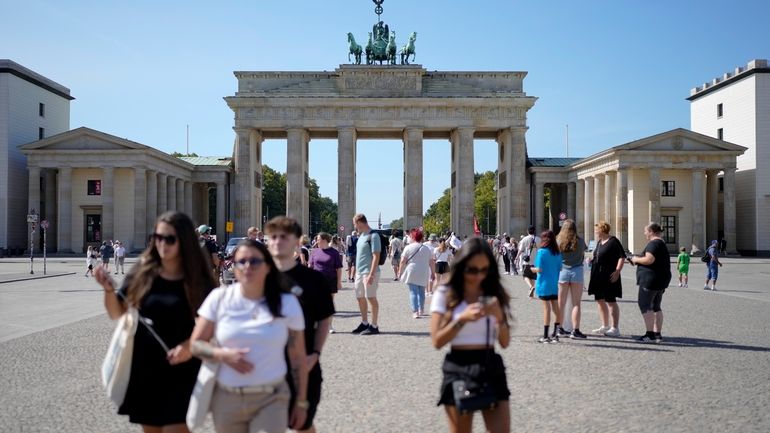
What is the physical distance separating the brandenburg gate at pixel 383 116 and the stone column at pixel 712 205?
14605 millimetres

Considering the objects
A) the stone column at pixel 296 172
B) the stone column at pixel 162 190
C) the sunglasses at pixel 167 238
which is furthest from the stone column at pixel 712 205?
the sunglasses at pixel 167 238

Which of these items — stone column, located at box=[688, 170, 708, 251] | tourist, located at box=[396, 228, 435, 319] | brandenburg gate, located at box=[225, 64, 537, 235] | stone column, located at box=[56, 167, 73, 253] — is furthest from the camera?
brandenburg gate, located at box=[225, 64, 537, 235]

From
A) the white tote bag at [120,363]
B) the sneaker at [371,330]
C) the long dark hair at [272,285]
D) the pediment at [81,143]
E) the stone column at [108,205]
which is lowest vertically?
the sneaker at [371,330]

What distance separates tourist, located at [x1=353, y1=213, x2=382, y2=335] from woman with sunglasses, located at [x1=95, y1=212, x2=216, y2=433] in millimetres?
7796

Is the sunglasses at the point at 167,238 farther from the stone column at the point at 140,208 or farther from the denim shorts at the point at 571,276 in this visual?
the stone column at the point at 140,208

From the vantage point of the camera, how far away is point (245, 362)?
3.96 metres

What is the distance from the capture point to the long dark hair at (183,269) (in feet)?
14.8

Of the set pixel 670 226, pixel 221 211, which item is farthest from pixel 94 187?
pixel 670 226

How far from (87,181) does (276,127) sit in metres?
16.0

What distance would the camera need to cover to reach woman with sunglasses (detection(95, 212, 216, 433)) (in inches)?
173

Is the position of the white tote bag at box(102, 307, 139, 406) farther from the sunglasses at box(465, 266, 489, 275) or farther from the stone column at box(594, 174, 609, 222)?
the stone column at box(594, 174, 609, 222)

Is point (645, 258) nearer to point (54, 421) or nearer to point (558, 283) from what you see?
point (558, 283)

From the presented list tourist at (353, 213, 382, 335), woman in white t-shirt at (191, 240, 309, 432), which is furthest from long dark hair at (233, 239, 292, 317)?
tourist at (353, 213, 382, 335)

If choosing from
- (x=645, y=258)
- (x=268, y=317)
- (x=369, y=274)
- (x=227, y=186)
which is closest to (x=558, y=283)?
(x=645, y=258)
